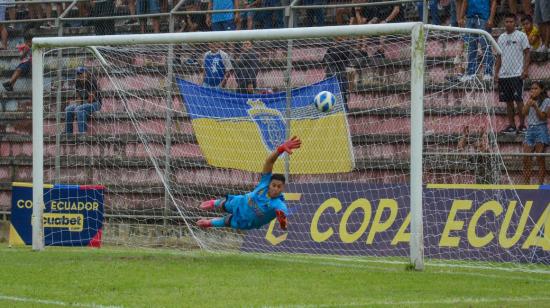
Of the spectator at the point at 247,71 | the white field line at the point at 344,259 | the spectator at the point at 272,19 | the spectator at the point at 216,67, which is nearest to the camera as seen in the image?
the white field line at the point at 344,259

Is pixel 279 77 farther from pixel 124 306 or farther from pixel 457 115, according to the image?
pixel 124 306

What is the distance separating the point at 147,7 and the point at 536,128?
29.0 ft

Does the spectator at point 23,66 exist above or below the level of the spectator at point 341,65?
below

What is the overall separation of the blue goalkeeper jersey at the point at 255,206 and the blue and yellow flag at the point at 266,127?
3104 millimetres

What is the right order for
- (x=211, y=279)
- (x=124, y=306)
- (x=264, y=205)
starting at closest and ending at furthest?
(x=124, y=306) < (x=211, y=279) < (x=264, y=205)

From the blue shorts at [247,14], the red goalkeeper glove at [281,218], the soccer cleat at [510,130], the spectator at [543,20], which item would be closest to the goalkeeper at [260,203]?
the red goalkeeper glove at [281,218]

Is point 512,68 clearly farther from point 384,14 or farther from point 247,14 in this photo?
point 247,14

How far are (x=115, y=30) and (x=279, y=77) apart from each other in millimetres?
4689

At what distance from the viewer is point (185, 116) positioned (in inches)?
806

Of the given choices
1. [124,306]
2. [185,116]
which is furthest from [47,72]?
[124,306]

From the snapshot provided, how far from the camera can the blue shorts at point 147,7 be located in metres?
22.5

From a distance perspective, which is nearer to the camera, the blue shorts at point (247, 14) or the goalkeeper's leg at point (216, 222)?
the goalkeeper's leg at point (216, 222)

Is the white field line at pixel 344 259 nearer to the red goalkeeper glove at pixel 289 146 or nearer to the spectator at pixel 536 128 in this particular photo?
the red goalkeeper glove at pixel 289 146

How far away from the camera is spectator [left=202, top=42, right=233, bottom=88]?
19.7 metres
